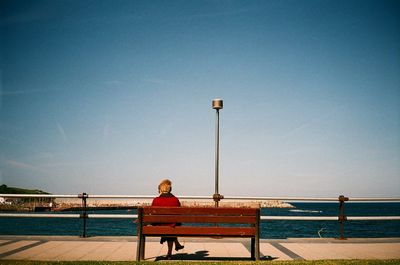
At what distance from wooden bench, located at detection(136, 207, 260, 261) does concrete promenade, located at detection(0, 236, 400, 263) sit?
0.66m

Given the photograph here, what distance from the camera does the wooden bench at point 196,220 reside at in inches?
199

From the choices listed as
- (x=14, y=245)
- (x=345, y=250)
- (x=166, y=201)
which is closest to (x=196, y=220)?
(x=166, y=201)

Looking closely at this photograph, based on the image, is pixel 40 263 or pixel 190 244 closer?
pixel 40 263

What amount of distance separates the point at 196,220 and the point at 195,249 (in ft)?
5.29

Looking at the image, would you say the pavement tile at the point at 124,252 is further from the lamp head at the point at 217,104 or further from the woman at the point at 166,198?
the lamp head at the point at 217,104

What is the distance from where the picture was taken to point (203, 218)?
5035mm

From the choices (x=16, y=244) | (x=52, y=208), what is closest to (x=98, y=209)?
(x=52, y=208)

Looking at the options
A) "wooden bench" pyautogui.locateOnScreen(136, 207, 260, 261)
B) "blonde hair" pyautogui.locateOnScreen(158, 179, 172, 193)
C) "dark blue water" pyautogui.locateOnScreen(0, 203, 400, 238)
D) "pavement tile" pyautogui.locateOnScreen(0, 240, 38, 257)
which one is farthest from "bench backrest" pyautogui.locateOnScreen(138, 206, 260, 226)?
"dark blue water" pyautogui.locateOnScreen(0, 203, 400, 238)

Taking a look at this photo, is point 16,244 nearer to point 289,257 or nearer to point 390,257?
point 289,257

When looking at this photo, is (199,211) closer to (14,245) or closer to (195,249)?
(195,249)

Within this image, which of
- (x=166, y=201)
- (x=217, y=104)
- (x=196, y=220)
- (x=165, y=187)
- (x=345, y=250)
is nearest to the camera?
(x=196, y=220)

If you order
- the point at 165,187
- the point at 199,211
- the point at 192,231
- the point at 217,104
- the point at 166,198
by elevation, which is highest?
the point at 217,104

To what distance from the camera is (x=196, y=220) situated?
501 cm

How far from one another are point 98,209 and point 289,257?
375ft
